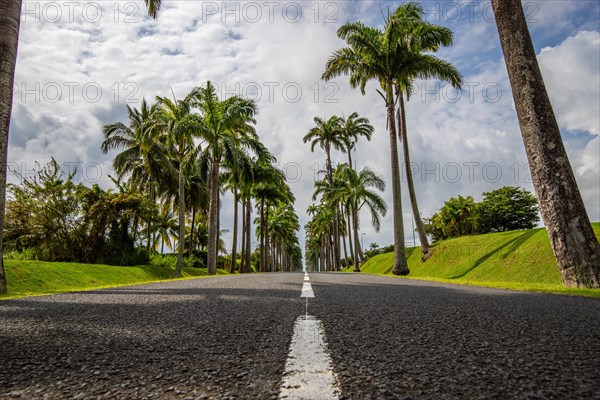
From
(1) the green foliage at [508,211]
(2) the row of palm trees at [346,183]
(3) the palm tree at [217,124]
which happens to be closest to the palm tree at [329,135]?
(2) the row of palm trees at [346,183]

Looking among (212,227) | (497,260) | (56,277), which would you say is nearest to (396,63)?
(497,260)

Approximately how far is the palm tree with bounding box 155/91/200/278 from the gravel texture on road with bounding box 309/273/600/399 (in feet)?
68.5

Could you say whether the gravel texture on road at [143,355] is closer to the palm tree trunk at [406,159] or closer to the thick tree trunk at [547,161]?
the thick tree trunk at [547,161]

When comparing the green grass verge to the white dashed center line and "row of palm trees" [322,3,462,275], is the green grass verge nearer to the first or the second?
the white dashed center line

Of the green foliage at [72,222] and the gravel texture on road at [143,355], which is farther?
the green foliage at [72,222]

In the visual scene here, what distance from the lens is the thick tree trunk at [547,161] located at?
7.03 metres

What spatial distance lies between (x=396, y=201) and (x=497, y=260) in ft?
18.8

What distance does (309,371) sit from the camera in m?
1.53

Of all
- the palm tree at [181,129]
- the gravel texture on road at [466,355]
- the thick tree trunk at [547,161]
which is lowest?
the gravel texture on road at [466,355]

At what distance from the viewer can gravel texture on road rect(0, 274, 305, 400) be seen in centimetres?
134

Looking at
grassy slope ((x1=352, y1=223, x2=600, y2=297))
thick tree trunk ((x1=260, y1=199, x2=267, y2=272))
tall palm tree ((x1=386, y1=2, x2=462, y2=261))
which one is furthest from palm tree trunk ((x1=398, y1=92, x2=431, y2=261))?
thick tree trunk ((x1=260, y1=199, x2=267, y2=272))

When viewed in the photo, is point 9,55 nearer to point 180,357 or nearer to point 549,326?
point 180,357

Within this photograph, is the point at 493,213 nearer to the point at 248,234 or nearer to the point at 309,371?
the point at 248,234

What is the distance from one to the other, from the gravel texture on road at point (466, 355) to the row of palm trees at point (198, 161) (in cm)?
1998
